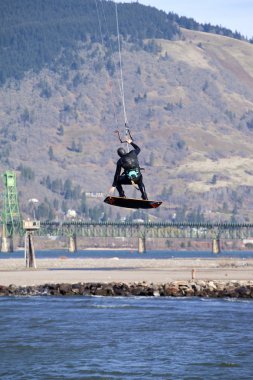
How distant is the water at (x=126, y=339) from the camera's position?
48.1 m

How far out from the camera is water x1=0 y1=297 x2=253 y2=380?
48.1m

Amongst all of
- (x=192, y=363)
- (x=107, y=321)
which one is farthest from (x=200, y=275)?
(x=192, y=363)

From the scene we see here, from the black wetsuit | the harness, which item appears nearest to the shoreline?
the black wetsuit

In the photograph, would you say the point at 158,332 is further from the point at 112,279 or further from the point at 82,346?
the point at 112,279

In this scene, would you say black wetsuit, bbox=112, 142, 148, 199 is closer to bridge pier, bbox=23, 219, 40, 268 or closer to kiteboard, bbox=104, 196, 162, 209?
kiteboard, bbox=104, 196, 162, 209

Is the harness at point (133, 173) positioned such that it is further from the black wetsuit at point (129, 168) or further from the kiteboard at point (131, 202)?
the kiteboard at point (131, 202)

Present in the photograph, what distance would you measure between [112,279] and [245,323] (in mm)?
32984

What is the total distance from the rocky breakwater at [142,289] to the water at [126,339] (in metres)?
2.90

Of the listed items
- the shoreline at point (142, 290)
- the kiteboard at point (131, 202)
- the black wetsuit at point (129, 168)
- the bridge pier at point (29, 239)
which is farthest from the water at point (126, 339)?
the bridge pier at point (29, 239)

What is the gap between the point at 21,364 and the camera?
5003 cm

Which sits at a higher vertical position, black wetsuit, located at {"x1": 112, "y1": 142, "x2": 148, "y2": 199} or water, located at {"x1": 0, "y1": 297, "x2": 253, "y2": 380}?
black wetsuit, located at {"x1": 112, "y1": 142, "x2": 148, "y2": 199}

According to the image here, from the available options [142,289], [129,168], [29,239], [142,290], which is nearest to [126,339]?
[129,168]

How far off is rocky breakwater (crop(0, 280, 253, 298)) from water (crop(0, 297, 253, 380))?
9.52 ft

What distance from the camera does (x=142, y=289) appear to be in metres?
81.5
